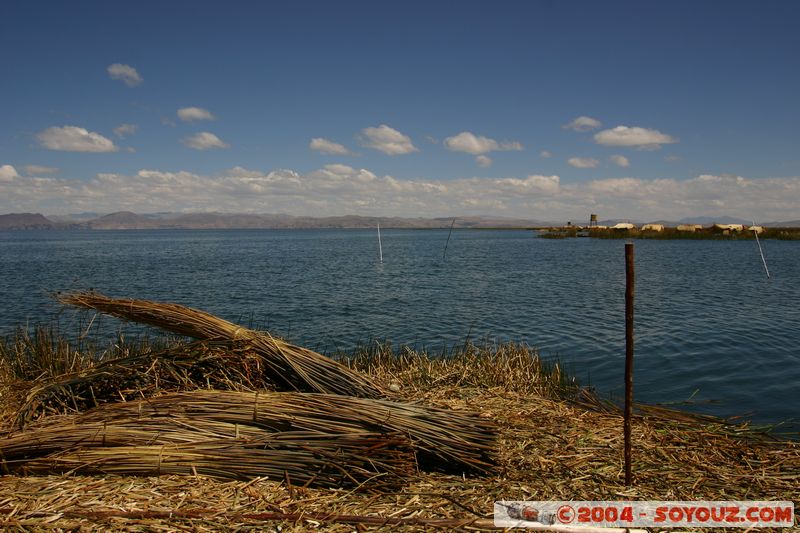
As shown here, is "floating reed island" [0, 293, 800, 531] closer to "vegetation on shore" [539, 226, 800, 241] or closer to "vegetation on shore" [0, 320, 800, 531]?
"vegetation on shore" [0, 320, 800, 531]

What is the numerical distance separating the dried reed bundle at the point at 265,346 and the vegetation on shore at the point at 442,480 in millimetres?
275

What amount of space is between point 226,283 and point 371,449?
33960 millimetres

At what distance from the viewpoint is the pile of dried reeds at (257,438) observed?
429cm

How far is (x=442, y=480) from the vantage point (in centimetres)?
452

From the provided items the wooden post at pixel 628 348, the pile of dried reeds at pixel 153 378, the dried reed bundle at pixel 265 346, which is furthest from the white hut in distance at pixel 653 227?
the pile of dried reeds at pixel 153 378

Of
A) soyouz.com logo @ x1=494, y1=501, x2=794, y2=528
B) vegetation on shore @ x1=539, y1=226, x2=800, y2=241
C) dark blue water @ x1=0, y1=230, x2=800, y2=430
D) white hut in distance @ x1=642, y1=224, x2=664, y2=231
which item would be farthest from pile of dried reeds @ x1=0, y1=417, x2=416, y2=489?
white hut in distance @ x1=642, y1=224, x2=664, y2=231

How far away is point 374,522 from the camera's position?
12.1 feet

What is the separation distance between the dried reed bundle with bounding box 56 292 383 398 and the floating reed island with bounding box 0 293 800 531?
2cm

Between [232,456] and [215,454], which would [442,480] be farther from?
[215,454]

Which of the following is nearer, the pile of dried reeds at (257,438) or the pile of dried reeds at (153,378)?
the pile of dried reeds at (257,438)

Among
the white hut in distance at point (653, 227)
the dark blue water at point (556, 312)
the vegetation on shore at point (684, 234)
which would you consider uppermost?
the white hut in distance at point (653, 227)

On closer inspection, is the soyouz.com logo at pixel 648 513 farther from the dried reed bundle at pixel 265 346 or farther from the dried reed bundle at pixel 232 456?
the dried reed bundle at pixel 265 346

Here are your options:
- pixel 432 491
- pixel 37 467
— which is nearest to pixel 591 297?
pixel 432 491

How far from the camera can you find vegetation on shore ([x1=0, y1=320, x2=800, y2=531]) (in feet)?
12.1
